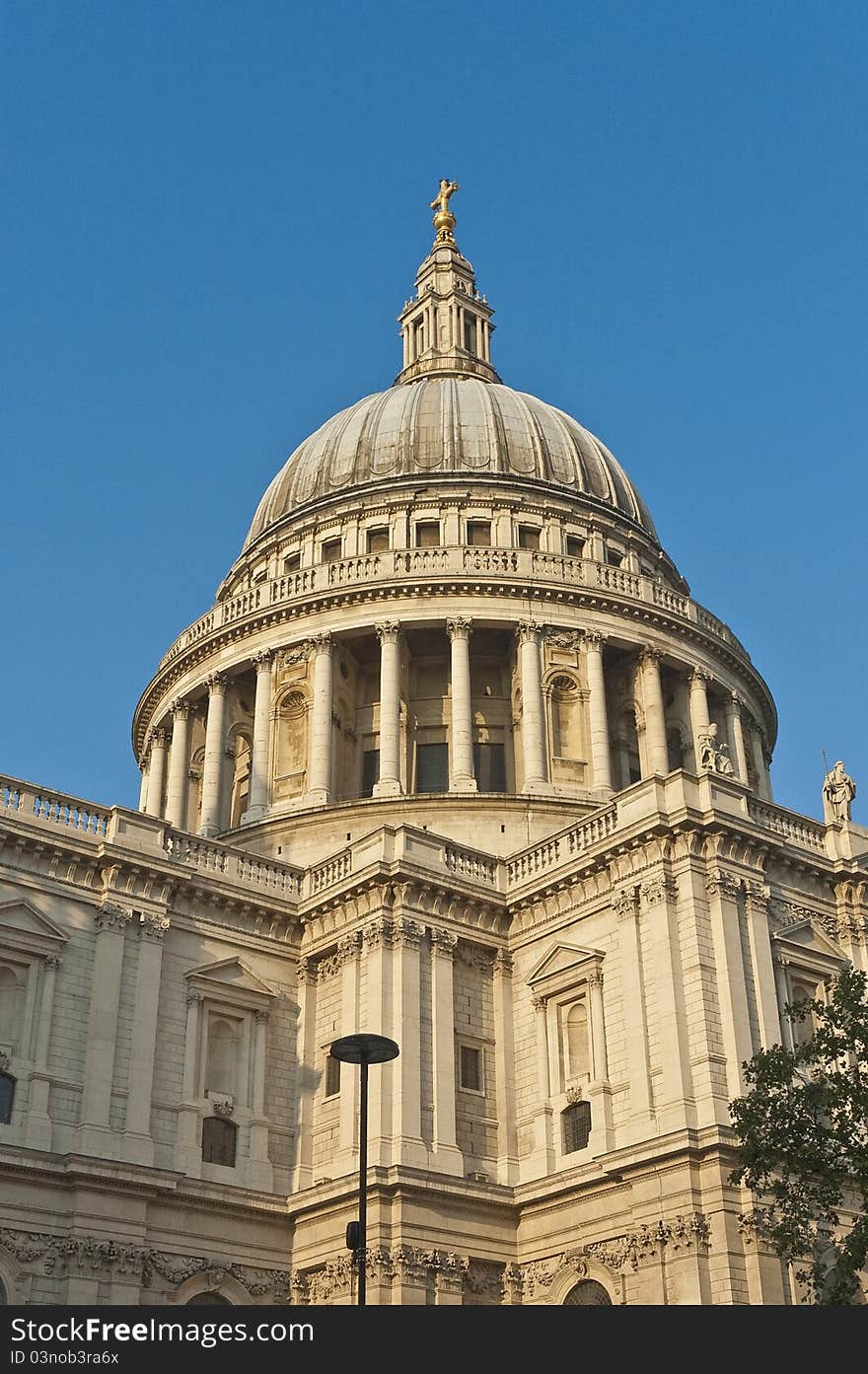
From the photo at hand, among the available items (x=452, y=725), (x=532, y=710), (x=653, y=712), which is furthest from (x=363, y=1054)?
(x=653, y=712)

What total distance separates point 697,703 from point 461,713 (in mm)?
9680

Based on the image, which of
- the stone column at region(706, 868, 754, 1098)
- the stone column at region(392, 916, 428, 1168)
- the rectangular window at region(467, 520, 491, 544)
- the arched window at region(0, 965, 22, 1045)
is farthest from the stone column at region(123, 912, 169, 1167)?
the rectangular window at region(467, 520, 491, 544)

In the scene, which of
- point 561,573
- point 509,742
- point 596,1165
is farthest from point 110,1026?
point 561,573

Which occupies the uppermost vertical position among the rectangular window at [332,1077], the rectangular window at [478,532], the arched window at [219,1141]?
the rectangular window at [478,532]

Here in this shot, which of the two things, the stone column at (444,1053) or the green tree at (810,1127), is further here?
the stone column at (444,1053)

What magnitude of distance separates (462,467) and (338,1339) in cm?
5047

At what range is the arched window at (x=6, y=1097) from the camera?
115 ft

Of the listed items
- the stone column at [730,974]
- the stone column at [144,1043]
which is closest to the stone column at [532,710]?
the stone column at [730,974]

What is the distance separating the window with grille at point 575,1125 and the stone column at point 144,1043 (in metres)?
9.89

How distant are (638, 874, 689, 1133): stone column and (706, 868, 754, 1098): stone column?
891mm

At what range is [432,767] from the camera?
54.6m

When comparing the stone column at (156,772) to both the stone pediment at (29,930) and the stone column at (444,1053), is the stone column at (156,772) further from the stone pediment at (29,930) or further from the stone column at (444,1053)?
the stone pediment at (29,930)

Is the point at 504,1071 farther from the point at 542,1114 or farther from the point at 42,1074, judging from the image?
the point at 42,1074

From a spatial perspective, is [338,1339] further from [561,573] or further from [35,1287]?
[561,573]
